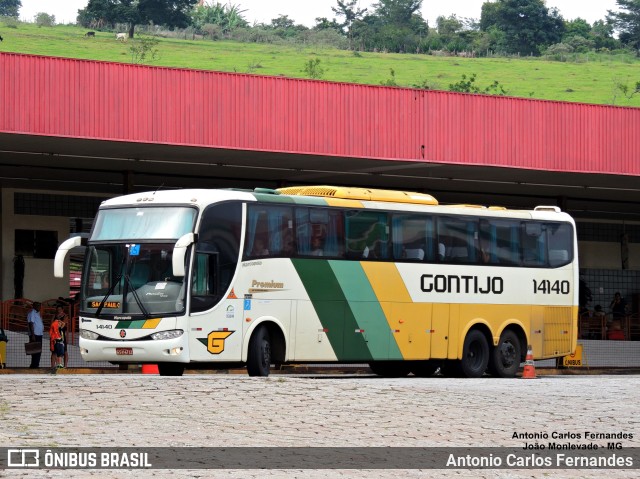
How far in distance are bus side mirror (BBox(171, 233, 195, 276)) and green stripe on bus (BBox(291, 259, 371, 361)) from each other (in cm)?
276

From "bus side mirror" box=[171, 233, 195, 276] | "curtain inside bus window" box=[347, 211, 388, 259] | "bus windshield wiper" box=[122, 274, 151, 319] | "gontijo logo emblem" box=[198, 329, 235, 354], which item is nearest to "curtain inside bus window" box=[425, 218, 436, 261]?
"curtain inside bus window" box=[347, 211, 388, 259]

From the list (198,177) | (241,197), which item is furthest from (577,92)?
(241,197)

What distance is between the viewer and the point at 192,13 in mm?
164375

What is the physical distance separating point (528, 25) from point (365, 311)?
14517 centimetres

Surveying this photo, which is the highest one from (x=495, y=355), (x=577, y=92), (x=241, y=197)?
(x=577, y=92)

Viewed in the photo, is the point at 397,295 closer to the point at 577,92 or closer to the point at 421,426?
the point at 421,426

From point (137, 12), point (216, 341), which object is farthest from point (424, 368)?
point (137, 12)

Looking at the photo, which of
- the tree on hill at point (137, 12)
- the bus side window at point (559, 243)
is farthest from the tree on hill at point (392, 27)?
the bus side window at point (559, 243)

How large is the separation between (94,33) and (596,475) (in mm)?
127074

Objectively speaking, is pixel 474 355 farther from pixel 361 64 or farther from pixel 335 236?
pixel 361 64

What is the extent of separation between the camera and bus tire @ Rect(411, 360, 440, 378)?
26.5 m

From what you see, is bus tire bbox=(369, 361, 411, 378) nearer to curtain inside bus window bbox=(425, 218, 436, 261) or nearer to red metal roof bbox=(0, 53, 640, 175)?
curtain inside bus window bbox=(425, 218, 436, 261)

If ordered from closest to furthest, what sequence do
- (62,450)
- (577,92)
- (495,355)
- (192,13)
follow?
(62,450) < (495,355) < (577,92) < (192,13)

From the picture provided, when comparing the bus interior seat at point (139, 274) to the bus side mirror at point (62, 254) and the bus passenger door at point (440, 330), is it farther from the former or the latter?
the bus passenger door at point (440, 330)
